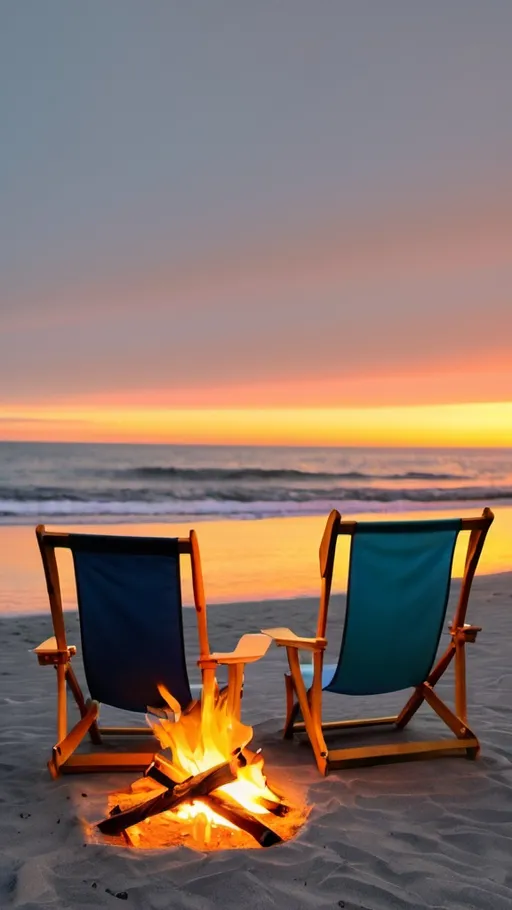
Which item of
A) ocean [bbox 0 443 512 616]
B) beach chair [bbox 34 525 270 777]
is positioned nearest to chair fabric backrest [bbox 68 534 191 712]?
beach chair [bbox 34 525 270 777]

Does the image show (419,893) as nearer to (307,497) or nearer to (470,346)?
(470,346)

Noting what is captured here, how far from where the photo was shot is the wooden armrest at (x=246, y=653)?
272 centimetres

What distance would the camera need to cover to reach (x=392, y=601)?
3.12 meters

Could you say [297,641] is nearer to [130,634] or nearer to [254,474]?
[130,634]

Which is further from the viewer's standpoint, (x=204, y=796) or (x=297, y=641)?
(x=297, y=641)

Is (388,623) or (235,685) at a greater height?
(388,623)

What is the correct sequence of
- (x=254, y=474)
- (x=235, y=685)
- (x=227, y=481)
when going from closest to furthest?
1. (x=235, y=685)
2. (x=227, y=481)
3. (x=254, y=474)

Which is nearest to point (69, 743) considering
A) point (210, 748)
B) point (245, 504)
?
point (210, 748)

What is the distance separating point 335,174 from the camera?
30.6ft

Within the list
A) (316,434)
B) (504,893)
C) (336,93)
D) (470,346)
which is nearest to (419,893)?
(504,893)

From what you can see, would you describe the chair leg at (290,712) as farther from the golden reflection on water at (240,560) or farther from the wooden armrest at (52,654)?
the golden reflection on water at (240,560)

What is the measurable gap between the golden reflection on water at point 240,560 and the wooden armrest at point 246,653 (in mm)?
3977

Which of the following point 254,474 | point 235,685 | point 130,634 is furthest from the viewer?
point 254,474

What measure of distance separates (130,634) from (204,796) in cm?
65
